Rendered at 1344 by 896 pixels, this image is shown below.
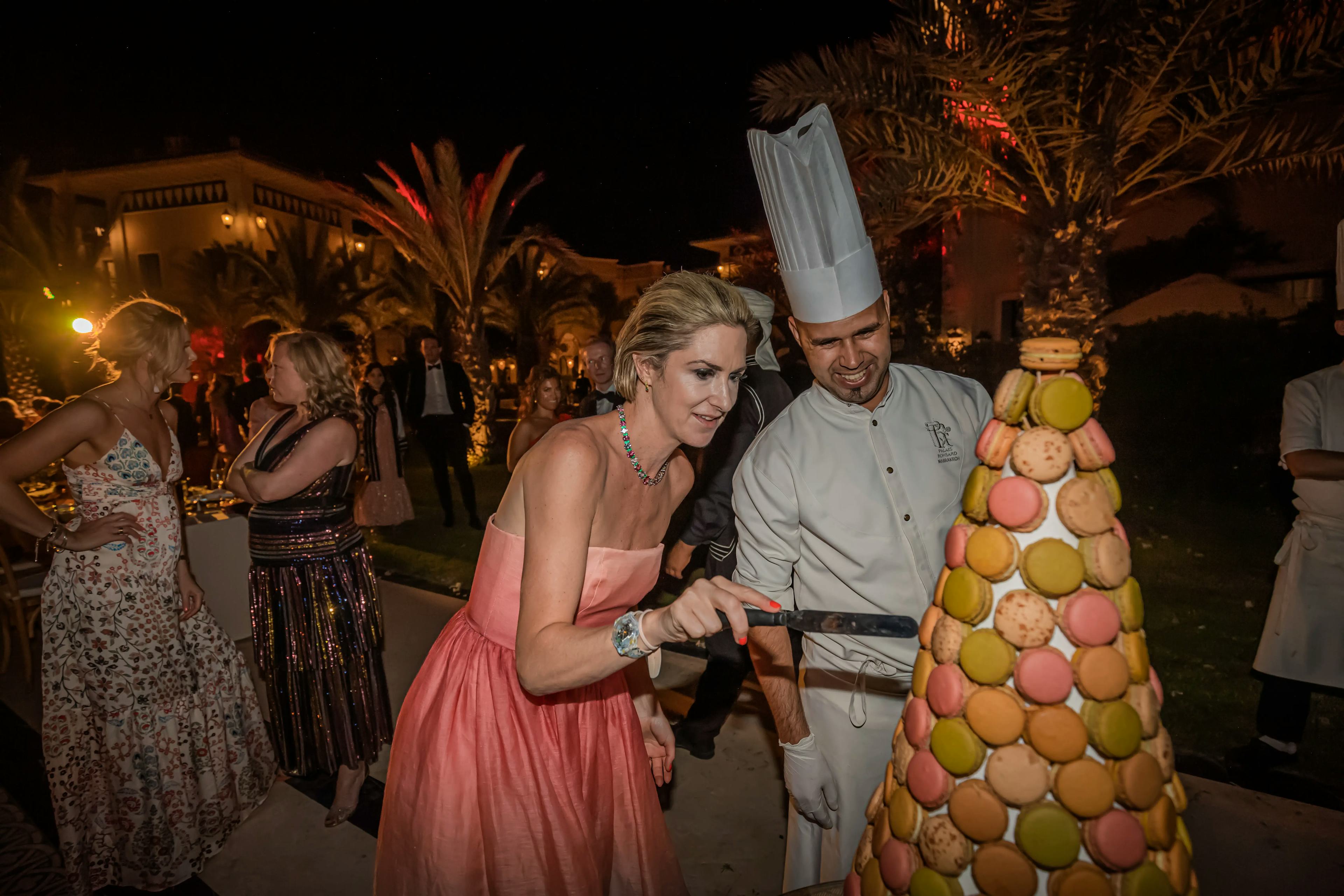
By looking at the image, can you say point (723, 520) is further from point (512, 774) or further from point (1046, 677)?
point (1046, 677)

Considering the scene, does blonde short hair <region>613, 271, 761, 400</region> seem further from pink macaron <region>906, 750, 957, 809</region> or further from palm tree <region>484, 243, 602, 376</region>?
palm tree <region>484, 243, 602, 376</region>

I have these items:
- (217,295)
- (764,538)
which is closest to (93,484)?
(764,538)

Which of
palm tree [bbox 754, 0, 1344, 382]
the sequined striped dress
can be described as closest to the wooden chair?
the sequined striped dress

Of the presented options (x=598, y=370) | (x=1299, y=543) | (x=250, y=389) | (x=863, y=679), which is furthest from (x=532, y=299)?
(x=863, y=679)

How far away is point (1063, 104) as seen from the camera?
5.50 m

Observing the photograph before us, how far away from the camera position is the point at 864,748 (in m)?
1.97

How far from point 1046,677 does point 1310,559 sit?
10.2 feet

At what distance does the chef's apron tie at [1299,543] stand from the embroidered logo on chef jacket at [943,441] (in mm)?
2310

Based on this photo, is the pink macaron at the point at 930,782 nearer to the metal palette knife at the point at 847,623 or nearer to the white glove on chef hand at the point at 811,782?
the metal palette knife at the point at 847,623

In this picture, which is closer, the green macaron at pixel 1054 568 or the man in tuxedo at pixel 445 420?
the green macaron at pixel 1054 568

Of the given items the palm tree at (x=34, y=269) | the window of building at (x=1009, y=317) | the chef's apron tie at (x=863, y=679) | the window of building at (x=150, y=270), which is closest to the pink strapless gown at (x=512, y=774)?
the chef's apron tie at (x=863, y=679)

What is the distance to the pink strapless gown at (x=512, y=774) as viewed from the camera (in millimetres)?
1675

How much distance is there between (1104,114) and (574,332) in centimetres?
2920

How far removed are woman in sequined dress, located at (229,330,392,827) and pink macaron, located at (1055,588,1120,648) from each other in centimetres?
274
